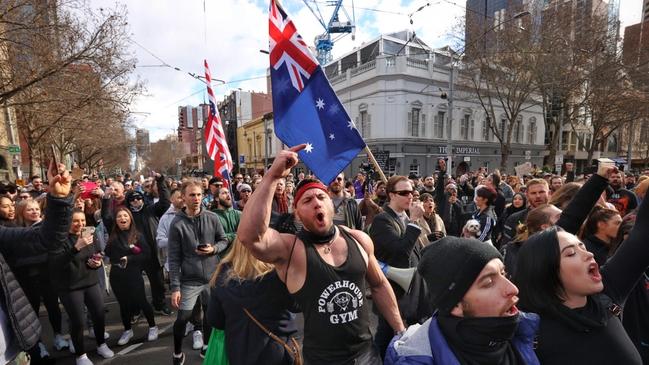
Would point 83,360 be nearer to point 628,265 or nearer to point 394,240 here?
point 394,240

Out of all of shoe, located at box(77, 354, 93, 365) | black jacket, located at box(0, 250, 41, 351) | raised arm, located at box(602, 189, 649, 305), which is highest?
raised arm, located at box(602, 189, 649, 305)

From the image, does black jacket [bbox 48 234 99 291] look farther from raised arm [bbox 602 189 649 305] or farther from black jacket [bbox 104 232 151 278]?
raised arm [bbox 602 189 649 305]

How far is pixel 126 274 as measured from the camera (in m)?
4.36

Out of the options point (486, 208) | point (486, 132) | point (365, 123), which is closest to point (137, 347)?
point (486, 208)

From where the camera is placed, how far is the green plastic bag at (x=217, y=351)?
2.35 metres

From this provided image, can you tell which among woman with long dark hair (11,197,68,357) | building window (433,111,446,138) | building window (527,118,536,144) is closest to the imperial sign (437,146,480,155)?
building window (433,111,446,138)

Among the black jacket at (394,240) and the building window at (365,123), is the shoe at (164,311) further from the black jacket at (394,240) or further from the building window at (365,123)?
the building window at (365,123)

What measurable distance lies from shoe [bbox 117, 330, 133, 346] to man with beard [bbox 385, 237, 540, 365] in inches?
163

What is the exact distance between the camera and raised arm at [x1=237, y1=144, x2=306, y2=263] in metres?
1.73

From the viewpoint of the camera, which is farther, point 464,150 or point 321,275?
point 464,150

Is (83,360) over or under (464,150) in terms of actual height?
under

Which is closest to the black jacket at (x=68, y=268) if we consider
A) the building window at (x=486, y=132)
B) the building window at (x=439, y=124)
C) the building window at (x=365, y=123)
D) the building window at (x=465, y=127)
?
the building window at (x=365, y=123)

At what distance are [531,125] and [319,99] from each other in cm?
3632

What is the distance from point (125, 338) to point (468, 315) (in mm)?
4450
